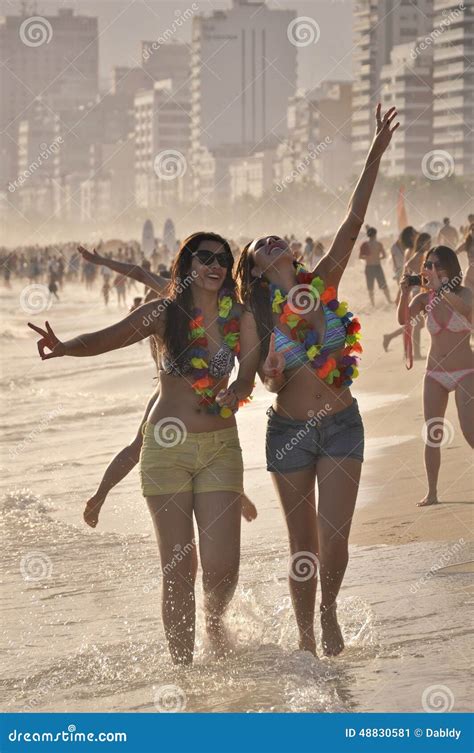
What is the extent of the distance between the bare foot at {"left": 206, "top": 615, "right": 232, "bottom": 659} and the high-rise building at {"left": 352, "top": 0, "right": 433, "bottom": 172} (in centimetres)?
16064

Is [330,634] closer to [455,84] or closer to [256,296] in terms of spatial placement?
[256,296]

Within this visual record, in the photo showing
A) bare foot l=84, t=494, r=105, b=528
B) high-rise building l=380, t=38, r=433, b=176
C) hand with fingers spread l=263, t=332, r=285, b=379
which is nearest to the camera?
hand with fingers spread l=263, t=332, r=285, b=379

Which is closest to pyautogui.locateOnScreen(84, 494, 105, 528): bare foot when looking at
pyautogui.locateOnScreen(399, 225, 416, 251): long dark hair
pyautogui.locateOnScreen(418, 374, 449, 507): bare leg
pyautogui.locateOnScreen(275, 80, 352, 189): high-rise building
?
pyautogui.locateOnScreen(418, 374, 449, 507): bare leg

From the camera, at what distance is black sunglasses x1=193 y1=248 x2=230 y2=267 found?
16.9ft

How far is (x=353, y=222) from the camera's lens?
217 inches

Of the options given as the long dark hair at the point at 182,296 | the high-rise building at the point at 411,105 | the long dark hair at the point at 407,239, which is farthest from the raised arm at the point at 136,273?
the high-rise building at the point at 411,105

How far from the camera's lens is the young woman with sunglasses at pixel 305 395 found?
522 cm

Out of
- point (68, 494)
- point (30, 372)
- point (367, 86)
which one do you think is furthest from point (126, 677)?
point (367, 86)

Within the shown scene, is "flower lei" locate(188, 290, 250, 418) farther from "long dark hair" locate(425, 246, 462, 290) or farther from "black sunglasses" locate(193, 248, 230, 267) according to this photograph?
"long dark hair" locate(425, 246, 462, 290)

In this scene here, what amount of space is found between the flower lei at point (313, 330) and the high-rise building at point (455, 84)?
137044 millimetres

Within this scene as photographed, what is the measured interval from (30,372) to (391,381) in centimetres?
869

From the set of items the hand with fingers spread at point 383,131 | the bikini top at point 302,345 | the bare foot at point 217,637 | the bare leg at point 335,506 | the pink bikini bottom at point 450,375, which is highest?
the hand with fingers spread at point 383,131

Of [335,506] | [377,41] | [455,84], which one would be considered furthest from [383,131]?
[377,41]

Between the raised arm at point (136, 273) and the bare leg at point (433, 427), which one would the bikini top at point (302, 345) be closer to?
the raised arm at point (136, 273)
